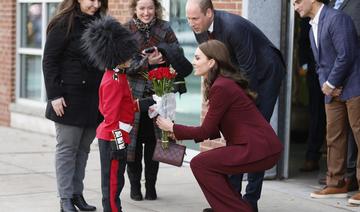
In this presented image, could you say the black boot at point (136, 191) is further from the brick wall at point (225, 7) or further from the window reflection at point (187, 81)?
the window reflection at point (187, 81)

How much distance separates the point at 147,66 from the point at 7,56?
6.24 m

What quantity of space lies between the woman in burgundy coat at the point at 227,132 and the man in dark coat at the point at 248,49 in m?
0.50

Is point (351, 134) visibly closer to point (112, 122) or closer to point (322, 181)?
point (322, 181)

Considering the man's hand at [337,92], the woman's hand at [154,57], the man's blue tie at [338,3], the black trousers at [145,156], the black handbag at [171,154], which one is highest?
the man's blue tie at [338,3]

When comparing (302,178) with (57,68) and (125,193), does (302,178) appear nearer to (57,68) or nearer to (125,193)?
(125,193)

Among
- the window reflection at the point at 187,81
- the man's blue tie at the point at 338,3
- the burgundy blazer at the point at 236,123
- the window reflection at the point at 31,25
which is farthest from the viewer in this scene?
the window reflection at the point at 31,25

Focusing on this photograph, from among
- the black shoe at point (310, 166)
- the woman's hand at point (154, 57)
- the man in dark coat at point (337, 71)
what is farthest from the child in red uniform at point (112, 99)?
the black shoe at point (310, 166)

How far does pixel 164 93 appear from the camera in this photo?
21.5 feet

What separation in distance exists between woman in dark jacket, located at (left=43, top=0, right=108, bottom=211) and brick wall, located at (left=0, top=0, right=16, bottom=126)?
20.4 ft

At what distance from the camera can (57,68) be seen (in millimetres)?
6758

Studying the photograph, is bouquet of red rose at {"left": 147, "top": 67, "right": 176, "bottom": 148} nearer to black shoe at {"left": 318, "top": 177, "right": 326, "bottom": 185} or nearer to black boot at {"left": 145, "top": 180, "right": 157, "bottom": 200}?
black boot at {"left": 145, "top": 180, "right": 157, "bottom": 200}

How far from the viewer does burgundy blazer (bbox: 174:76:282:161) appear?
5.82 metres

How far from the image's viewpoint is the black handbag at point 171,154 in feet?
21.0

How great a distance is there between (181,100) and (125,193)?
215 centimetres
